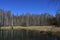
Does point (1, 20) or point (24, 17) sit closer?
point (1, 20)

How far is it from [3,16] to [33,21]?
22.3 meters

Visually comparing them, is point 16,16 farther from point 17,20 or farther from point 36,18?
point 36,18

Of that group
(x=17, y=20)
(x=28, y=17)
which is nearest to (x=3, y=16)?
(x=17, y=20)

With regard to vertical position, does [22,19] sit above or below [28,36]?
above

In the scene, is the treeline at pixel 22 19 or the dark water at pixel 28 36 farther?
the treeline at pixel 22 19

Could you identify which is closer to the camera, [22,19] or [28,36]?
[28,36]

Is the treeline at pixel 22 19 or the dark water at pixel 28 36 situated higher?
the treeline at pixel 22 19

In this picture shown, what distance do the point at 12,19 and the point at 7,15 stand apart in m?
5.02

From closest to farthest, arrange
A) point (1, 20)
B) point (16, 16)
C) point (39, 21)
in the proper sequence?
1. point (1, 20)
2. point (39, 21)
3. point (16, 16)

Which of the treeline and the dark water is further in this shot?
the treeline

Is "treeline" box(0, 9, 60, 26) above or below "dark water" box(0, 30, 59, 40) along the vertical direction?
above

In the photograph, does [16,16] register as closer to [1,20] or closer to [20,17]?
[20,17]

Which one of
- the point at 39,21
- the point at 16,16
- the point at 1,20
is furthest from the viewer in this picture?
the point at 16,16

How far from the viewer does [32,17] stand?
124500mm
